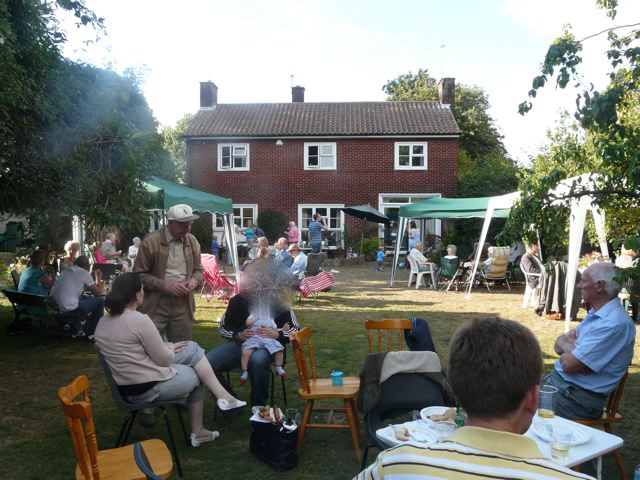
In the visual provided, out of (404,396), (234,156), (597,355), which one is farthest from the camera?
(234,156)

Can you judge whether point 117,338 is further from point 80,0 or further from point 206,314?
point 206,314

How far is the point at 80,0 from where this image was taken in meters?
6.13

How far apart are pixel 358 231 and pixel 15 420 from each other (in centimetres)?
2045

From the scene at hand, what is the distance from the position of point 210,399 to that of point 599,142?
4004 mm

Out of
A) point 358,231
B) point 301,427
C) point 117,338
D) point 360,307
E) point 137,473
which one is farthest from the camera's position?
point 358,231

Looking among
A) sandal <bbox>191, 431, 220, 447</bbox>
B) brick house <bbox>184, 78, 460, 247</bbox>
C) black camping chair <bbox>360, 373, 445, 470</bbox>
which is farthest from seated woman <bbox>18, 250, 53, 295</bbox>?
brick house <bbox>184, 78, 460, 247</bbox>

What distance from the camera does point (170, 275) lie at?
202 inches

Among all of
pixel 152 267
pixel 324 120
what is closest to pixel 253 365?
pixel 152 267

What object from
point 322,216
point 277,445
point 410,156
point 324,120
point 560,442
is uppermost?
point 324,120

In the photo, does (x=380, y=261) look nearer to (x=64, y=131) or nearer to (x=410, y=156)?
(x=410, y=156)

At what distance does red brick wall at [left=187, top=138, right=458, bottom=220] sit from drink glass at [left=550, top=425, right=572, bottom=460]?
22.6m

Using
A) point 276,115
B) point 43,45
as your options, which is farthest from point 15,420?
point 276,115

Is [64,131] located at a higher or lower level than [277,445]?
higher

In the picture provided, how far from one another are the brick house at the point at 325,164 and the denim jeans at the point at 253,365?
1992 cm
